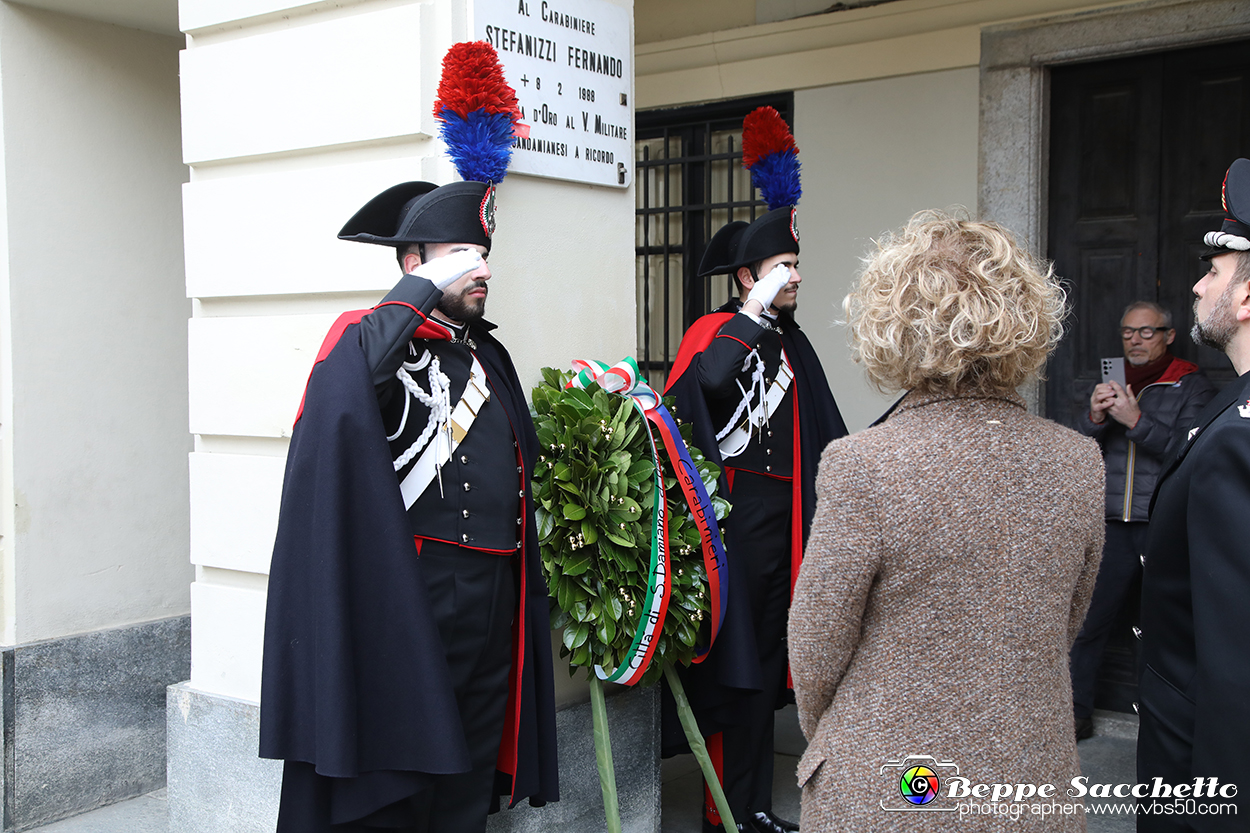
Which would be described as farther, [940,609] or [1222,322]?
[1222,322]

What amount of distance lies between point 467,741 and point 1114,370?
337 cm

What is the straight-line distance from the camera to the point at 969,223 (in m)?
1.84

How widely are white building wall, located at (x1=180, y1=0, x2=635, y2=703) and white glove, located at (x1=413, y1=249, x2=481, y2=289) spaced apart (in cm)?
57

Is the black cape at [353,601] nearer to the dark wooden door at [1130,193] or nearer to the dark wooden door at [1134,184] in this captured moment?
the dark wooden door at [1130,193]

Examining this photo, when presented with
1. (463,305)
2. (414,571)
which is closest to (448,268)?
(463,305)

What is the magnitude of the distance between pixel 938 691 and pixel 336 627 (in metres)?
1.29

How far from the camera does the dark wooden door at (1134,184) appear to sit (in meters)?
4.90

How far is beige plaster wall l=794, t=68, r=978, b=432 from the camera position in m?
5.38

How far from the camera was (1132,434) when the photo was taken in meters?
4.68

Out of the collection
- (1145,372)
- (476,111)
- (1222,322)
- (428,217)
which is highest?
(476,111)

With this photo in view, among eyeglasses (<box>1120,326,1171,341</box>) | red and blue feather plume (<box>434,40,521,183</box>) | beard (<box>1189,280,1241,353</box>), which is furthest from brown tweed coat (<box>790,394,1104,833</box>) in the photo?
eyeglasses (<box>1120,326,1171,341</box>)

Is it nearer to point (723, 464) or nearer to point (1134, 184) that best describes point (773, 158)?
point (723, 464)

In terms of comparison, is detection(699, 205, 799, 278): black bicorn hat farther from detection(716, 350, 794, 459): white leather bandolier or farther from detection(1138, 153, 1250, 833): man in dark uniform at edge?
detection(1138, 153, 1250, 833): man in dark uniform at edge

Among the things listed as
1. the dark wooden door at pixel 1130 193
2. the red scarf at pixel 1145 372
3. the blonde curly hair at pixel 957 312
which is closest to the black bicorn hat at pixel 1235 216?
the blonde curly hair at pixel 957 312
